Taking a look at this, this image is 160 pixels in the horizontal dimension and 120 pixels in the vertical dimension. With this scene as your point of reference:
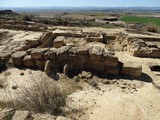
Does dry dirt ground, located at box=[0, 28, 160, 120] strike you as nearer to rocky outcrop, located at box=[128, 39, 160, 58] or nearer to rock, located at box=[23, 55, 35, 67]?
rock, located at box=[23, 55, 35, 67]

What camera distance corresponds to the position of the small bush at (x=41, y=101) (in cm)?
544

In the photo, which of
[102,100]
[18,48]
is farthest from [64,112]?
[18,48]

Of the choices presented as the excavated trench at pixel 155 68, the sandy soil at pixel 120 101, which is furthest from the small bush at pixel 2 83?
the excavated trench at pixel 155 68

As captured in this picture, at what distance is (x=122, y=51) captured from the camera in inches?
485

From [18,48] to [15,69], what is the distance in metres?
2.06

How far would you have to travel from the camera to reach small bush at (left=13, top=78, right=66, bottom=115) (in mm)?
5441

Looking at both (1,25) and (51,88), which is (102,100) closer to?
(51,88)

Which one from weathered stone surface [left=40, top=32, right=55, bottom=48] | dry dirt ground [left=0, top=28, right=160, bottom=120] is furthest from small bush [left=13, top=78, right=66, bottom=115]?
weathered stone surface [left=40, top=32, right=55, bottom=48]

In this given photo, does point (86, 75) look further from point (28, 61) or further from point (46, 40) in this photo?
point (46, 40)

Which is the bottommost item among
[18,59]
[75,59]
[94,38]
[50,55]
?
[94,38]

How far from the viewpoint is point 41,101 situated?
5574 millimetres

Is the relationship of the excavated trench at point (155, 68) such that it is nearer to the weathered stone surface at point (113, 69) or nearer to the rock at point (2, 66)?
the weathered stone surface at point (113, 69)

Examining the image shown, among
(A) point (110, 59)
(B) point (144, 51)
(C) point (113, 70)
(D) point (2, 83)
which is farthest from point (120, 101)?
(B) point (144, 51)

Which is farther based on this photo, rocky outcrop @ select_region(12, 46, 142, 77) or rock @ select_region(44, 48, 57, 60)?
rock @ select_region(44, 48, 57, 60)
